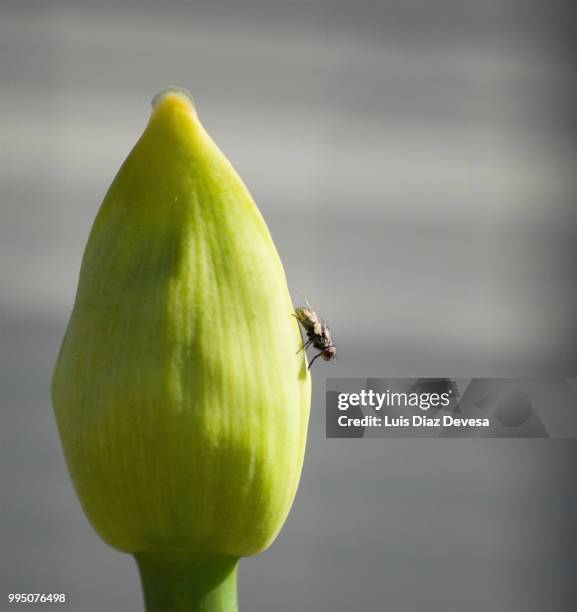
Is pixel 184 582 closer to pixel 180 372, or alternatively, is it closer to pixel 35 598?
pixel 180 372

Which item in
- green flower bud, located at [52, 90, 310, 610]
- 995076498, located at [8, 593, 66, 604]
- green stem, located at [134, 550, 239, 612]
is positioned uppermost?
995076498, located at [8, 593, 66, 604]

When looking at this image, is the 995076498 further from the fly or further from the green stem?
the green stem

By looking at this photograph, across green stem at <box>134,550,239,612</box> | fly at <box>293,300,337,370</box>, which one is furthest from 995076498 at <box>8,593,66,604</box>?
green stem at <box>134,550,239,612</box>

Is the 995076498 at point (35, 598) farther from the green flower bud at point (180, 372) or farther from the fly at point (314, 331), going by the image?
the green flower bud at point (180, 372)

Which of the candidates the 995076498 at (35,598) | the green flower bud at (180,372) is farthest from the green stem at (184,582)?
the 995076498 at (35,598)

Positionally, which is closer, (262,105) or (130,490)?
(130,490)

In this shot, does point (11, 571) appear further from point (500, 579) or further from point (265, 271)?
point (265, 271)

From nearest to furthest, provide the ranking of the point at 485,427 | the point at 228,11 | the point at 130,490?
the point at 130,490
the point at 485,427
the point at 228,11

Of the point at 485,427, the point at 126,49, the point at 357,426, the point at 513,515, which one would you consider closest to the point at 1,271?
the point at 126,49

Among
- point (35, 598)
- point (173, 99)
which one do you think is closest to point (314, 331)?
point (173, 99)
